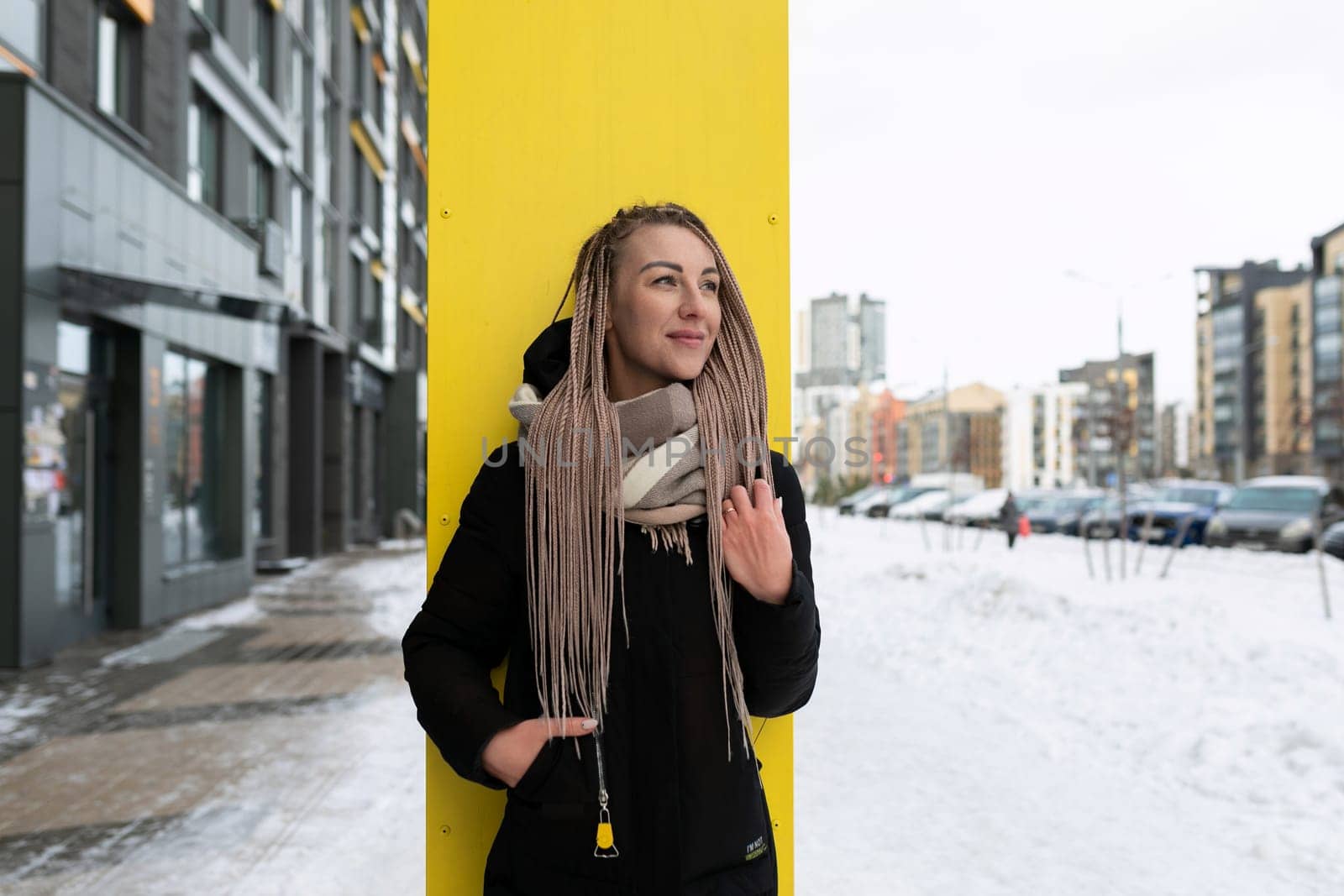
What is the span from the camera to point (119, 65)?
11.6m

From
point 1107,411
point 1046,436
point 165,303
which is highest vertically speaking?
point 1107,411

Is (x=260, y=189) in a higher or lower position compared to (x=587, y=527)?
higher

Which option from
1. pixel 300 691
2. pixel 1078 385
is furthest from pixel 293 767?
pixel 1078 385

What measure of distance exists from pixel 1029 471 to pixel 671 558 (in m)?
136

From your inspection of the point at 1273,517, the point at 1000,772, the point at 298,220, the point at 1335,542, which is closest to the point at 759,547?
the point at 1000,772

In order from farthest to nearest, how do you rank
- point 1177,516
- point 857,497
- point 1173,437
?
point 1173,437, point 857,497, point 1177,516

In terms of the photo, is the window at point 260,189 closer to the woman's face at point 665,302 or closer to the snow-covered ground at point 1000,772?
the snow-covered ground at point 1000,772

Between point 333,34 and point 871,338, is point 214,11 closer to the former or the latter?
point 333,34

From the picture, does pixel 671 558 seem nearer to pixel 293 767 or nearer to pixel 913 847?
pixel 913 847

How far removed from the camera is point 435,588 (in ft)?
6.13

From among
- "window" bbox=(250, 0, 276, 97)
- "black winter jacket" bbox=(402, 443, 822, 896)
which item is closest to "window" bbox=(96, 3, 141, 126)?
"window" bbox=(250, 0, 276, 97)

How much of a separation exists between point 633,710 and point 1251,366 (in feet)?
329

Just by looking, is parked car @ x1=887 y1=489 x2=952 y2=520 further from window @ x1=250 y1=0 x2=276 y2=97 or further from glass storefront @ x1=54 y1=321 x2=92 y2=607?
glass storefront @ x1=54 y1=321 x2=92 y2=607

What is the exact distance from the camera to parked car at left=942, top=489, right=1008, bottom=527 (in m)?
32.3
